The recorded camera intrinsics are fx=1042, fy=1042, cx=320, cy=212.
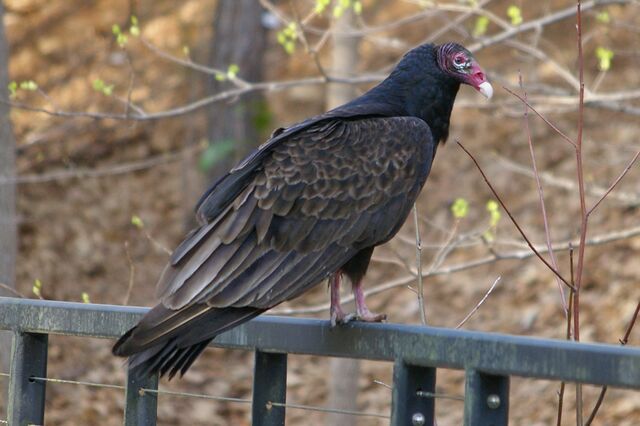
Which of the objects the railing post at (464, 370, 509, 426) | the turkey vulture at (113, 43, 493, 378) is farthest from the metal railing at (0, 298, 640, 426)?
the turkey vulture at (113, 43, 493, 378)

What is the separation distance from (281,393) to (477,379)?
2.06 ft

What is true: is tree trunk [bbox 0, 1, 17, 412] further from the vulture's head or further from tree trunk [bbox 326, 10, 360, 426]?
the vulture's head

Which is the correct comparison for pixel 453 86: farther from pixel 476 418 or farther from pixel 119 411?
pixel 119 411

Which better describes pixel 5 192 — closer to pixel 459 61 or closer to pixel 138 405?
pixel 459 61

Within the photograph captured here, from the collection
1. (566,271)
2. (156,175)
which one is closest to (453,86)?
(566,271)

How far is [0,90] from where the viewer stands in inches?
232

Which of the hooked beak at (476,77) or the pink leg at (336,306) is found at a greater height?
the hooked beak at (476,77)

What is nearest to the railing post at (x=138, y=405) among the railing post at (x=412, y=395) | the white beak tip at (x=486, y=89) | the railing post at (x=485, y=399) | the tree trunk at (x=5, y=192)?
the railing post at (x=412, y=395)

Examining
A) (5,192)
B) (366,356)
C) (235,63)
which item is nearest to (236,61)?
(235,63)

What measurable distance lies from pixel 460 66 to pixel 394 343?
174 cm

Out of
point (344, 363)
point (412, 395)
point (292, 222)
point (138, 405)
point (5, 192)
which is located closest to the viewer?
point (412, 395)

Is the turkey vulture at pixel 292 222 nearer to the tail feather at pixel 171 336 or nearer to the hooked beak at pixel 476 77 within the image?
the tail feather at pixel 171 336

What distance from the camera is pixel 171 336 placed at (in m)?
A: 2.59

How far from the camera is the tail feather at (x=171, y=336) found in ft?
8.24
